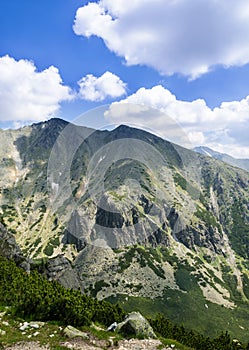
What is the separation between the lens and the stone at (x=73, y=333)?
28.9 meters

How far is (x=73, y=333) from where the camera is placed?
29.1 metres

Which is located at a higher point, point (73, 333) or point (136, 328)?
point (73, 333)

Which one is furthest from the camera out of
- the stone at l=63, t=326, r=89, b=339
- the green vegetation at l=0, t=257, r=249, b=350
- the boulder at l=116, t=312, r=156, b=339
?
the green vegetation at l=0, t=257, r=249, b=350

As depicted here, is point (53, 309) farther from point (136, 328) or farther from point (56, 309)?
point (136, 328)

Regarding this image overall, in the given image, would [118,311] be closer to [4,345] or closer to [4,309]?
[4,309]

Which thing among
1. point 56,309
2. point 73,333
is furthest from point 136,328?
point 56,309

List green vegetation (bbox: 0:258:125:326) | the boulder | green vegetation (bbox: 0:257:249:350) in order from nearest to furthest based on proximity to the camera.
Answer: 1. the boulder
2. green vegetation (bbox: 0:257:249:350)
3. green vegetation (bbox: 0:258:125:326)

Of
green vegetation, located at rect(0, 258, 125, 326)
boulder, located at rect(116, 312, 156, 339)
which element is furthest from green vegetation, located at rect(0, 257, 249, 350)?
boulder, located at rect(116, 312, 156, 339)

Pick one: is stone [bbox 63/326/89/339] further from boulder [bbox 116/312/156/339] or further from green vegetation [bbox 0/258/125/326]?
boulder [bbox 116/312/156/339]

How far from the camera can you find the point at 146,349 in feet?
93.8

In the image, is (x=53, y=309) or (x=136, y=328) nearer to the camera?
(x=136, y=328)

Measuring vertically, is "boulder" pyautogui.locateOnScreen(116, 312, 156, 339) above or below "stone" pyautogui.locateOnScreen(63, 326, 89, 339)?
below

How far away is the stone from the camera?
28.9m

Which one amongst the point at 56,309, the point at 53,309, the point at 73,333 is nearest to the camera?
the point at 73,333
